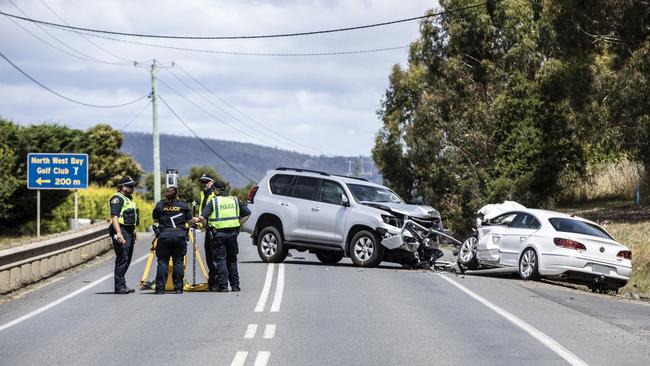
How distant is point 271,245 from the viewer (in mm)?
22438

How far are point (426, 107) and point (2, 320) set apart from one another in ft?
112

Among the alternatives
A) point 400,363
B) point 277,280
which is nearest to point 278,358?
point 400,363

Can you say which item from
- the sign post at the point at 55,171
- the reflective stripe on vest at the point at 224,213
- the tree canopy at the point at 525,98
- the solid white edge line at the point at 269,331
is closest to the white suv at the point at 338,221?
the reflective stripe on vest at the point at 224,213

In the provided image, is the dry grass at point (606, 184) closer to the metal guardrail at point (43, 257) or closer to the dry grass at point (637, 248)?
the dry grass at point (637, 248)

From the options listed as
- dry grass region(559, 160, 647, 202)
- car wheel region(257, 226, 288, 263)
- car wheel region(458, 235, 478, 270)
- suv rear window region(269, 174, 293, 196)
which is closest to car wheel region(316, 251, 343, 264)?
car wheel region(257, 226, 288, 263)

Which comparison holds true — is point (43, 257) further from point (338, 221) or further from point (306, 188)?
point (338, 221)

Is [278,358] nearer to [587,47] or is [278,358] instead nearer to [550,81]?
[587,47]

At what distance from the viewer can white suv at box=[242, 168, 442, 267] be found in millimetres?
20906

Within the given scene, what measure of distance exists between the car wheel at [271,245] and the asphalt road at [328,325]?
3491 millimetres

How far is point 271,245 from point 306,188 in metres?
1.57

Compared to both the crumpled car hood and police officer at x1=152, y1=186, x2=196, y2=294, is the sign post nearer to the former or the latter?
the crumpled car hood

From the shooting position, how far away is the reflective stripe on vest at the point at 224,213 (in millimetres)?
16250

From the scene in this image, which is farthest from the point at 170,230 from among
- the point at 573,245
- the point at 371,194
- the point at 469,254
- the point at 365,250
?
the point at 469,254

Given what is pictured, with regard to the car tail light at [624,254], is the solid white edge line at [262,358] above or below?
below
